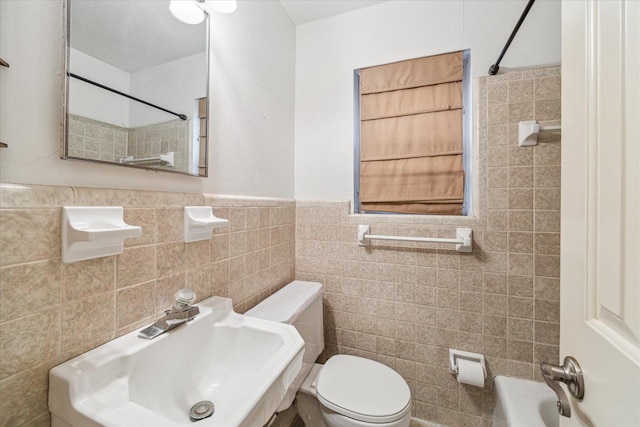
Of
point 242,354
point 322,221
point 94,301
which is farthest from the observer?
point 322,221

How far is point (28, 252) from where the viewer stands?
53 centimetres

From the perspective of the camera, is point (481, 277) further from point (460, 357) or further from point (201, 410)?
point (201, 410)

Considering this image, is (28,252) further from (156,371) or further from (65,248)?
(156,371)

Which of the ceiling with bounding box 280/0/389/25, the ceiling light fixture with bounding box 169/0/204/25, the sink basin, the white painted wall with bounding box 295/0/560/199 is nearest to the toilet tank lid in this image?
the sink basin

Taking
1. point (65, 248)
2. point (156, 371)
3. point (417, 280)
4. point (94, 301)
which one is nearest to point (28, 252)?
point (65, 248)

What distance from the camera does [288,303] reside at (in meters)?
1.26

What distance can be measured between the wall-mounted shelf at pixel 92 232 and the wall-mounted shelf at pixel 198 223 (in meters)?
0.21

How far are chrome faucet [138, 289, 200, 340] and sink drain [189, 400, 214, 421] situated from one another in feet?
0.80

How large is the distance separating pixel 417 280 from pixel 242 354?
3.41 ft

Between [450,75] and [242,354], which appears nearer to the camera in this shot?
[242,354]

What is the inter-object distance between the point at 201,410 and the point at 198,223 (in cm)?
57

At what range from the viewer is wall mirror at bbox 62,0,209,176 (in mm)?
629

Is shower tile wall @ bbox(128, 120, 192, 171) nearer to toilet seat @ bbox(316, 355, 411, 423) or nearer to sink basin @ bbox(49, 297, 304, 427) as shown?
sink basin @ bbox(49, 297, 304, 427)

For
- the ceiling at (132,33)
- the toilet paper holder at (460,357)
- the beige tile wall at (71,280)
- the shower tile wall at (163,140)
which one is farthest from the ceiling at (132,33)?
the toilet paper holder at (460,357)
